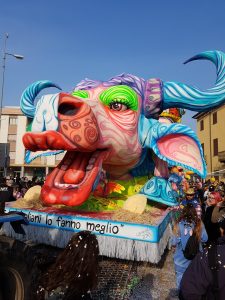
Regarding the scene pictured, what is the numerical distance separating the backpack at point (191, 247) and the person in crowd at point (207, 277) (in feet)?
3.92

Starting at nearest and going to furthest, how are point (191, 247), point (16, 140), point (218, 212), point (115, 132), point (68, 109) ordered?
point (191, 247)
point (68, 109)
point (218, 212)
point (115, 132)
point (16, 140)

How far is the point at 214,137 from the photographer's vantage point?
2625 centimetres

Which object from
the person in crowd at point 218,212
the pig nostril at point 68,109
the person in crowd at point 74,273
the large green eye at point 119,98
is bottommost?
the person in crowd at point 74,273

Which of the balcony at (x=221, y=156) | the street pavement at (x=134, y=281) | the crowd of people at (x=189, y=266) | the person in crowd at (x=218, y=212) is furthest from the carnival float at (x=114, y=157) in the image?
the balcony at (x=221, y=156)

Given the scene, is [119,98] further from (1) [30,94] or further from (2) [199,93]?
(1) [30,94]

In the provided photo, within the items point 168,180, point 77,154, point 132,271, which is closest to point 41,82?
point 77,154

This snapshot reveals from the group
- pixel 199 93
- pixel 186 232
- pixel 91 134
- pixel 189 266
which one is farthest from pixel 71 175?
pixel 189 266

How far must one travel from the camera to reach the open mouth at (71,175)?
13.0 feet

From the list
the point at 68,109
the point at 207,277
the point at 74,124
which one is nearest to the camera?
the point at 207,277

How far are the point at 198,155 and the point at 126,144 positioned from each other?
107 centimetres

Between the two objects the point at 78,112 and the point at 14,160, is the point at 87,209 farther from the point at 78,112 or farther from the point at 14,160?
the point at 14,160

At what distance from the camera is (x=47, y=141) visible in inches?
153

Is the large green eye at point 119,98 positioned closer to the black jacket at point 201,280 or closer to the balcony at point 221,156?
the black jacket at point 201,280

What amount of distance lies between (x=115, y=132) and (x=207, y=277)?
10.7 feet
